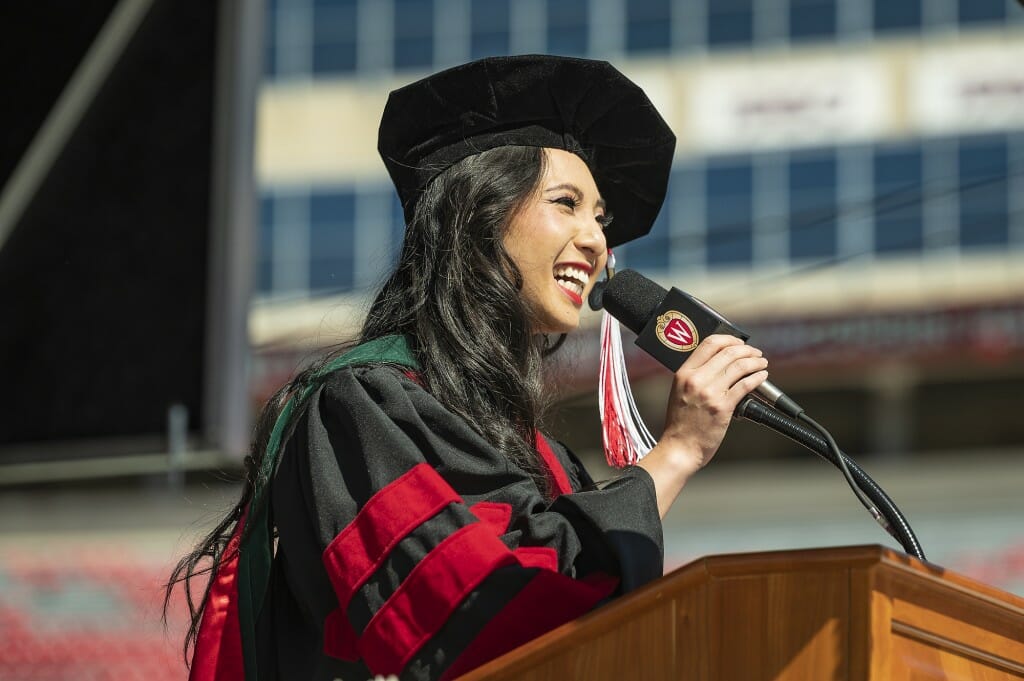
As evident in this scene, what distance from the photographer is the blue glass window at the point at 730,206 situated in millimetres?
20047

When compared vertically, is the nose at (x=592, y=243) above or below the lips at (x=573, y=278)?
above

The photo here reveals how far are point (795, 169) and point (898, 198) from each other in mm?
2771

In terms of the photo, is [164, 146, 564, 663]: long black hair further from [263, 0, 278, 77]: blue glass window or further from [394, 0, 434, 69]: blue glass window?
[263, 0, 278, 77]: blue glass window

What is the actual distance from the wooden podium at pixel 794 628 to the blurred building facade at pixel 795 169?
1676 cm

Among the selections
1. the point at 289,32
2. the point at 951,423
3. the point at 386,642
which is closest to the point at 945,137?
the point at 951,423

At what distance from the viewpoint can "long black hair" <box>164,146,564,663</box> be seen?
221 cm

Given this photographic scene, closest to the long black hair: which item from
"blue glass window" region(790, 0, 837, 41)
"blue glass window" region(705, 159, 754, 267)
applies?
"blue glass window" region(705, 159, 754, 267)

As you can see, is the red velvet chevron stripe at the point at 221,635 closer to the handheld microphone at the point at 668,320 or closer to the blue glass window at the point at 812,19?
the handheld microphone at the point at 668,320

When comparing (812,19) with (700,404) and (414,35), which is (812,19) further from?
(700,404)

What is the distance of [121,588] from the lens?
10.7 metres

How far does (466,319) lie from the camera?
2.32m

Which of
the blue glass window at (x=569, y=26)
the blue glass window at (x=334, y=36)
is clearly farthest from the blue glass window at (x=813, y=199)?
the blue glass window at (x=334, y=36)

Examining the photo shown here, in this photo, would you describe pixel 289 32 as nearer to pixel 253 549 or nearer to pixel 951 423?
pixel 951 423

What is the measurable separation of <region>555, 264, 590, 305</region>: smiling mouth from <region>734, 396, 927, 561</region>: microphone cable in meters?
0.45
